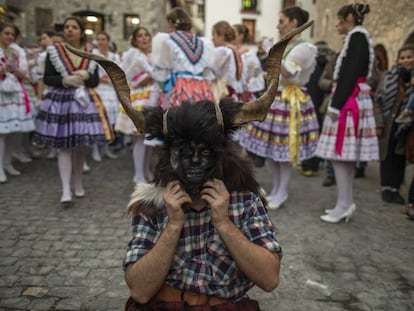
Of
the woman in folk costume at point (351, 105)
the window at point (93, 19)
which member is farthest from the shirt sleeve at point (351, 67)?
the window at point (93, 19)

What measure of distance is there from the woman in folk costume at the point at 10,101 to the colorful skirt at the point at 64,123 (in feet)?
4.62

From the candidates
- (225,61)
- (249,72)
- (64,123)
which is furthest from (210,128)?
(249,72)

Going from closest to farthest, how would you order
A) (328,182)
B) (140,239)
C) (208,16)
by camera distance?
(140,239)
(328,182)
(208,16)

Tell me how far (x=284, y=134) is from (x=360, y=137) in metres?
0.81

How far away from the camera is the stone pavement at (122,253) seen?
2.52 metres

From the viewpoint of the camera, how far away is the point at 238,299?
1598 mm

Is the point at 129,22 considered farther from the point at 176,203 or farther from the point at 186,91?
the point at 176,203

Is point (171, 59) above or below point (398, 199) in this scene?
above

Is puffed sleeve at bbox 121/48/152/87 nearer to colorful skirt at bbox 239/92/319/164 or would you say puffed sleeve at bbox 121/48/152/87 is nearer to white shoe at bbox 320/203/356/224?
colorful skirt at bbox 239/92/319/164

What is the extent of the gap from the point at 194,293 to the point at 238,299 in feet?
0.67

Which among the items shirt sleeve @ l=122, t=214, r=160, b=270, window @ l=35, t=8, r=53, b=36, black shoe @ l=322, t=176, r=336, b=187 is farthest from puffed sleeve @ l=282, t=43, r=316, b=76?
window @ l=35, t=8, r=53, b=36

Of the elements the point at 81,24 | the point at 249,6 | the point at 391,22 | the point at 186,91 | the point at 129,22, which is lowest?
the point at 186,91

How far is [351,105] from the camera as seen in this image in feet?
12.1

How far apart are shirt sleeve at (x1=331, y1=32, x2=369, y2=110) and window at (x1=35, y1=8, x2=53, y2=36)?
21129 mm
